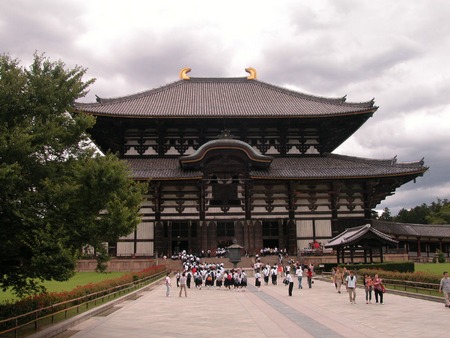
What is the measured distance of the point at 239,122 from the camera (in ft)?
174

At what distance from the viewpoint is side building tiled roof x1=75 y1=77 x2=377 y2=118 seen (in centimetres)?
5128

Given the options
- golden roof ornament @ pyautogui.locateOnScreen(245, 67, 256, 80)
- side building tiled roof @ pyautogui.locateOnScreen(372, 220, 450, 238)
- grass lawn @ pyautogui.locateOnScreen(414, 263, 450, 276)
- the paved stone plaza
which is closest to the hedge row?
the paved stone plaza

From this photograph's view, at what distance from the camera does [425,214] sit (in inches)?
4587

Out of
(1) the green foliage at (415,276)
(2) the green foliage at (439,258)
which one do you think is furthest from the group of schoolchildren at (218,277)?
(2) the green foliage at (439,258)

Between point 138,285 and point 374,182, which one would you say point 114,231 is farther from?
point 374,182

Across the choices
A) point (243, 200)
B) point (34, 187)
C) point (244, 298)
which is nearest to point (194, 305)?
point (244, 298)

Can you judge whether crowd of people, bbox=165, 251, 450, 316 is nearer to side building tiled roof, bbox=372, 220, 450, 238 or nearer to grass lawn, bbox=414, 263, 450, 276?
grass lawn, bbox=414, 263, 450, 276

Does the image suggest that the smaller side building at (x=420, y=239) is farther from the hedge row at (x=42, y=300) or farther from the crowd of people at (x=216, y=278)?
the hedge row at (x=42, y=300)

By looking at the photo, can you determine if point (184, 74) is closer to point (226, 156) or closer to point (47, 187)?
point (226, 156)

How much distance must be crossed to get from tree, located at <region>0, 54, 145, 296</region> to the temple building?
29317mm

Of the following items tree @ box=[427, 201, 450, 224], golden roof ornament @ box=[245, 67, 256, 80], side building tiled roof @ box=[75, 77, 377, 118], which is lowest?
tree @ box=[427, 201, 450, 224]

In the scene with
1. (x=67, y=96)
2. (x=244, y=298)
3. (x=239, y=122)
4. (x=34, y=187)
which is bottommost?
(x=244, y=298)

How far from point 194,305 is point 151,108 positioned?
35.0m

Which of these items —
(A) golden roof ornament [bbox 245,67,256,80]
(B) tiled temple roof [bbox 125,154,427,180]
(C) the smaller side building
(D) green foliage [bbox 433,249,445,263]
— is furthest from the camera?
(A) golden roof ornament [bbox 245,67,256,80]
